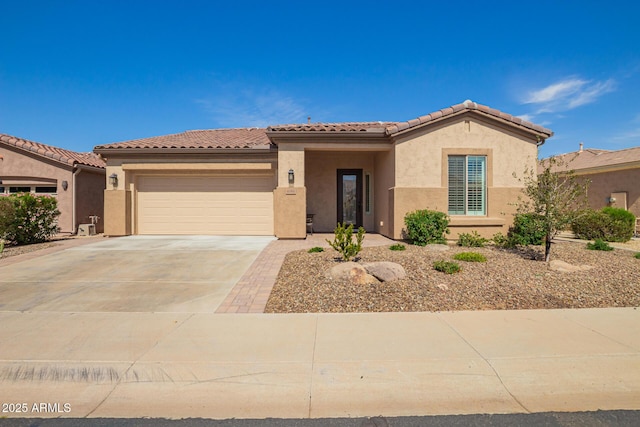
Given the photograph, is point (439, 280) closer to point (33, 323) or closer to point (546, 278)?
point (546, 278)

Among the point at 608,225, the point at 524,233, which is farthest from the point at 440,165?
the point at 608,225

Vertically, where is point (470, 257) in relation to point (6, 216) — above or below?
below

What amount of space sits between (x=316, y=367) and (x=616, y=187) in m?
19.6

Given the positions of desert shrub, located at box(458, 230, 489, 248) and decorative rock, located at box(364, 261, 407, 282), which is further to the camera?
desert shrub, located at box(458, 230, 489, 248)

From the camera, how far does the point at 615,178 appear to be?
1664cm

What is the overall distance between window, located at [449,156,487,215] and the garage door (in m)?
6.94

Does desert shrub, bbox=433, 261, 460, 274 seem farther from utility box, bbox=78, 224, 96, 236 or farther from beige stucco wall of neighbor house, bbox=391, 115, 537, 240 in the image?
utility box, bbox=78, 224, 96, 236

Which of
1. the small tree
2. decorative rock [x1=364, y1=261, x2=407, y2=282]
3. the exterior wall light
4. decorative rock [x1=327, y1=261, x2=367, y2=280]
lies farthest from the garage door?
the small tree

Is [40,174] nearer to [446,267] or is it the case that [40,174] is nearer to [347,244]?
[347,244]

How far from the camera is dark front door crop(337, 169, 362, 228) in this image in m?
14.8

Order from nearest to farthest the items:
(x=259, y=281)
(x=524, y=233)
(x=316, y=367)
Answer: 1. (x=316, y=367)
2. (x=259, y=281)
3. (x=524, y=233)

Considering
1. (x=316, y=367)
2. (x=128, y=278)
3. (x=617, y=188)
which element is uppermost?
(x=617, y=188)

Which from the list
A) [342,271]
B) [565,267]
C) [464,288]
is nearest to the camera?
[464,288]

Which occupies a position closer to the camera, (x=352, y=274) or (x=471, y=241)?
(x=352, y=274)
